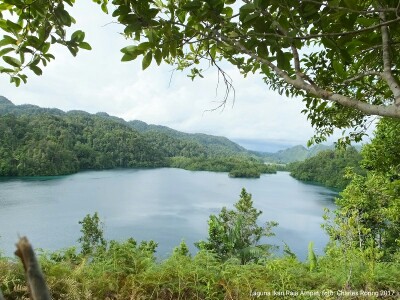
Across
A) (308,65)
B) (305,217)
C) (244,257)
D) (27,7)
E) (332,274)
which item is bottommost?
(305,217)

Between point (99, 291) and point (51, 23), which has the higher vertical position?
point (51, 23)

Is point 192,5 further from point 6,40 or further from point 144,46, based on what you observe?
point 6,40

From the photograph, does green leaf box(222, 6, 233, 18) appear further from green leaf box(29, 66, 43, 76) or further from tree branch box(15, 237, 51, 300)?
tree branch box(15, 237, 51, 300)

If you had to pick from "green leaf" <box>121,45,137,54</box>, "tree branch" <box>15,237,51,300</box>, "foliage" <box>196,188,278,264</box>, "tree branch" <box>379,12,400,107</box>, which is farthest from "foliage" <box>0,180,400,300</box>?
"foliage" <box>196,188,278,264</box>

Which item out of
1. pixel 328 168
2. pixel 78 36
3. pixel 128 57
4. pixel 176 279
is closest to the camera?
pixel 128 57

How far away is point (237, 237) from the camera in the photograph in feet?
35.4

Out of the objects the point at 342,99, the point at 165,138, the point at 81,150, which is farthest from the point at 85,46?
the point at 165,138

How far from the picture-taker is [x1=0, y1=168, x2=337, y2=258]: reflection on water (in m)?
21.8

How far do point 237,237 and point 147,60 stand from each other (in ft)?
34.3

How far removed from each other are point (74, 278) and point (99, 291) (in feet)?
0.56

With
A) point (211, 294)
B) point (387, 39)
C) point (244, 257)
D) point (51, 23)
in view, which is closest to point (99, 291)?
point (211, 294)

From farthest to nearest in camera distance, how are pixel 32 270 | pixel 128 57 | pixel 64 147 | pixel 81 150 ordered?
pixel 81 150
pixel 64 147
pixel 128 57
pixel 32 270

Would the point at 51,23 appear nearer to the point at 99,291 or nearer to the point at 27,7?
the point at 27,7

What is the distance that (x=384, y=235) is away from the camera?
40.5ft
